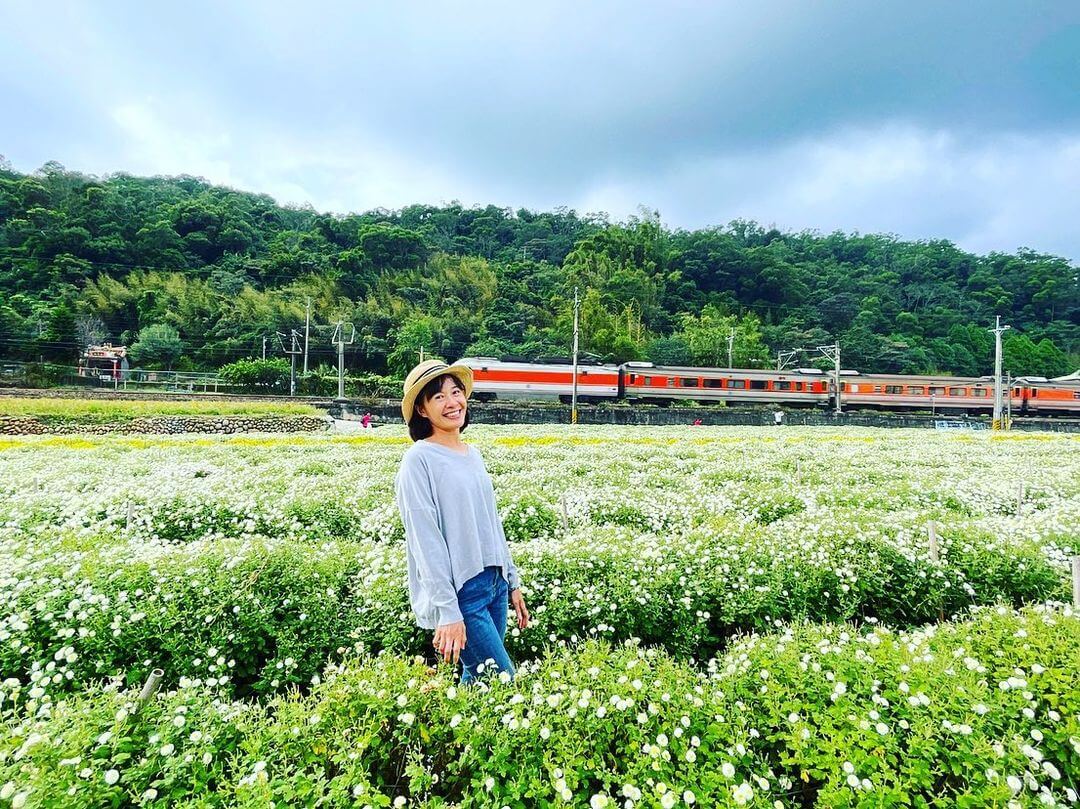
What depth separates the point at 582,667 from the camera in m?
2.48

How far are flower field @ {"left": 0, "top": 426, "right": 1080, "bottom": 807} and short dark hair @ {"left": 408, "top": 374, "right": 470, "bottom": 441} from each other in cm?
114

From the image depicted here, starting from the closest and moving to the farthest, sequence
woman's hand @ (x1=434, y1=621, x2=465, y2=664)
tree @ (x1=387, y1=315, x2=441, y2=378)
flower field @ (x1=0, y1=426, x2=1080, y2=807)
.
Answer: flower field @ (x1=0, y1=426, x2=1080, y2=807) → woman's hand @ (x1=434, y1=621, x2=465, y2=664) → tree @ (x1=387, y1=315, x2=441, y2=378)

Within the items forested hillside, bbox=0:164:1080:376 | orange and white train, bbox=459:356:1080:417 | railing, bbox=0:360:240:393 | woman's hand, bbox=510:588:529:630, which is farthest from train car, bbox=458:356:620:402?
woman's hand, bbox=510:588:529:630

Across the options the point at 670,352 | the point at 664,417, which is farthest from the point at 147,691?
the point at 670,352

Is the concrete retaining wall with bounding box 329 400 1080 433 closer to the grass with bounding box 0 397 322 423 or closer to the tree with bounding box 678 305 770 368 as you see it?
the grass with bounding box 0 397 322 423

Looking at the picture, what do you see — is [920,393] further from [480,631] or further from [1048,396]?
[480,631]

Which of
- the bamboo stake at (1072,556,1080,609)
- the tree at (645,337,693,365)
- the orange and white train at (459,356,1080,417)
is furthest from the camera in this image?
the tree at (645,337,693,365)

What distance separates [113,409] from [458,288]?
4278 centimetres

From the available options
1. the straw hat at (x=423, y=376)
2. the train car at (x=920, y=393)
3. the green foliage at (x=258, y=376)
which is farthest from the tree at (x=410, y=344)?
the straw hat at (x=423, y=376)

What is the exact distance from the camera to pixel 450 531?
7.43 feet

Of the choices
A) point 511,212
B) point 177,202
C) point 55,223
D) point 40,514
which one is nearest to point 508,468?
point 40,514

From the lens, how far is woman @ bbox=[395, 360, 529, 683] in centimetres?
216

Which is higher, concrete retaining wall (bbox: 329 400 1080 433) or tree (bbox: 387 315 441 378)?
tree (bbox: 387 315 441 378)

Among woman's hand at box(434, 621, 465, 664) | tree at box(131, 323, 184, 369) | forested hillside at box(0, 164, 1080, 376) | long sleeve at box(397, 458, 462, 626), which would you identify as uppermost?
forested hillside at box(0, 164, 1080, 376)
